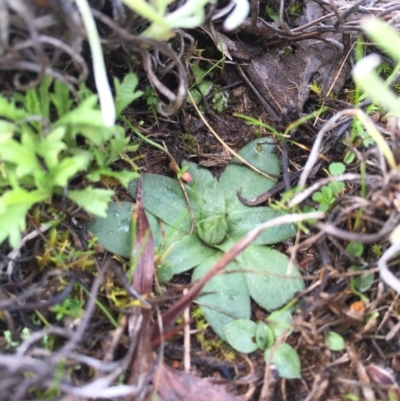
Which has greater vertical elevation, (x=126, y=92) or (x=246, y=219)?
(x=126, y=92)

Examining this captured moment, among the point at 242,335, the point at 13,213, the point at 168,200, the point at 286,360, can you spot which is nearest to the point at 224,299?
the point at 242,335

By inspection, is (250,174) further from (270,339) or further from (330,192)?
(270,339)

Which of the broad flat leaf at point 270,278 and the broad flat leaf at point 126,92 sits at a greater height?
the broad flat leaf at point 126,92

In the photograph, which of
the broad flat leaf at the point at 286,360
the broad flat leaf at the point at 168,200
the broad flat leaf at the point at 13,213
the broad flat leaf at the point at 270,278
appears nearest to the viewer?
the broad flat leaf at the point at 13,213

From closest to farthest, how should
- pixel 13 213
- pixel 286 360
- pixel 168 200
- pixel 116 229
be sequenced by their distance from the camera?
1. pixel 13 213
2. pixel 286 360
3. pixel 116 229
4. pixel 168 200

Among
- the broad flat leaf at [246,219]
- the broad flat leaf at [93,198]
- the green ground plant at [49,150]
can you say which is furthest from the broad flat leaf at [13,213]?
the broad flat leaf at [246,219]

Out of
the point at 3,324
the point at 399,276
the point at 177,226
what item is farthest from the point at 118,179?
the point at 399,276

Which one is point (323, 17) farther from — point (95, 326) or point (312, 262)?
point (95, 326)

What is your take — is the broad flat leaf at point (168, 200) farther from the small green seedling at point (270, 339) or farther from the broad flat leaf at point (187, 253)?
the small green seedling at point (270, 339)

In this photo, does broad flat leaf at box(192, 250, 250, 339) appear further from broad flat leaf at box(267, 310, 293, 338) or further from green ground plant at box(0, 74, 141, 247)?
green ground plant at box(0, 74, 141, 247)
